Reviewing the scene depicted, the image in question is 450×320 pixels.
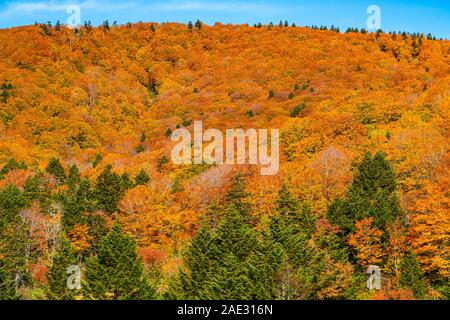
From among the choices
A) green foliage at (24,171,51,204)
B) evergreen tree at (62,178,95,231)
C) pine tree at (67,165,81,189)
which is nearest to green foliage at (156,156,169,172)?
pine tree at (67,165,81,189)

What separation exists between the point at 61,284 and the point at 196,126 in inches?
4765

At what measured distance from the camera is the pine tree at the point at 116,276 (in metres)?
40.0

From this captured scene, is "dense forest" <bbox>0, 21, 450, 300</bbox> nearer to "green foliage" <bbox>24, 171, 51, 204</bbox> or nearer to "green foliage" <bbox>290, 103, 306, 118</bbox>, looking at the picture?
"green foliage" <bbox>24, 171, 51, 204</bbox>

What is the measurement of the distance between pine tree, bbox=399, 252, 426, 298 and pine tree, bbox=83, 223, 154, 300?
19.3 m

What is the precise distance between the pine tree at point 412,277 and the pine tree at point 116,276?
1935 cm

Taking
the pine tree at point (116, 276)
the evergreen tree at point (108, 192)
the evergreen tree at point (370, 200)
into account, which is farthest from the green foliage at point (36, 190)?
the evergreen tree at point (370, 200)

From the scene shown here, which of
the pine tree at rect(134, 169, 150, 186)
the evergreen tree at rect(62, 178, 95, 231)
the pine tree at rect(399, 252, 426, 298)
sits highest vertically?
the pine tree at rect(134, 169, 150, 186)

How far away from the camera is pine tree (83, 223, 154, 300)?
131 ft

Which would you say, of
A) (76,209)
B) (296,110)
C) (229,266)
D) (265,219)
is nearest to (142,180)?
(76,209)

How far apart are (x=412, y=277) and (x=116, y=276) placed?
894 inches

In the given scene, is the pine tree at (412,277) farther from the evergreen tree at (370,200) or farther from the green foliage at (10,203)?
the green foliage at (10,203)

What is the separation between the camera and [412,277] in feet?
135

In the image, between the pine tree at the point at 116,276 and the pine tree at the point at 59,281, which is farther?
the pine tree at the point at 59,281
